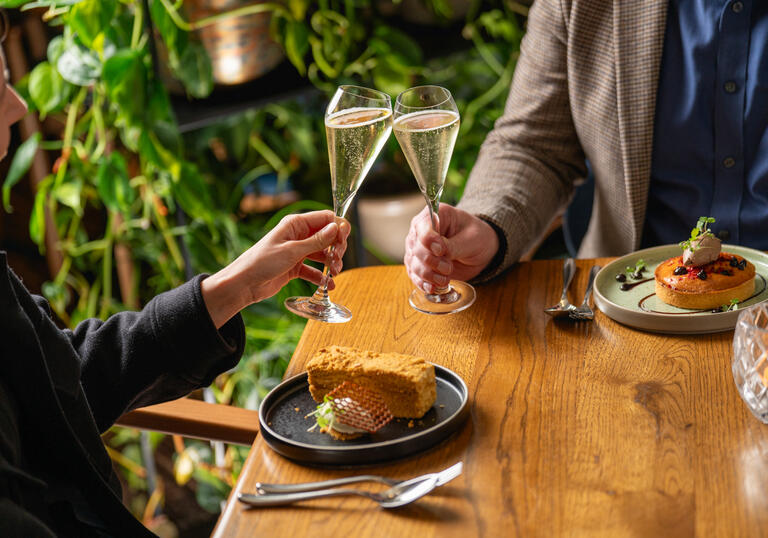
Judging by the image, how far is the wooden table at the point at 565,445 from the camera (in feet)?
2.54

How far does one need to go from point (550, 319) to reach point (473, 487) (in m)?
0.39

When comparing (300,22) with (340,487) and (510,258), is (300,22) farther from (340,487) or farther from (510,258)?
(340,487)

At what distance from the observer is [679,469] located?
823mm

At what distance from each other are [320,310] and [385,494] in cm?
43

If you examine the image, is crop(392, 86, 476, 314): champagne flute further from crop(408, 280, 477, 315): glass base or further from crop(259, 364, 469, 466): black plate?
crop(259, 364, 469, 466): black plate

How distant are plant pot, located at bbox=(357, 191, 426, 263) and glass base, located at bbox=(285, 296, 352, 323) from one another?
1.56 meters

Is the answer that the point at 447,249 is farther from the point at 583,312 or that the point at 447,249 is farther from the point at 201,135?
the point at 201,135

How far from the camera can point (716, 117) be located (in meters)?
1.48

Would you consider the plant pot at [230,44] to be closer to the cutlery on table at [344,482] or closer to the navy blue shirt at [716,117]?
the navy blue shirt at [716,117]

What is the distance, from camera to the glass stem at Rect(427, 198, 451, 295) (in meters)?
1.20

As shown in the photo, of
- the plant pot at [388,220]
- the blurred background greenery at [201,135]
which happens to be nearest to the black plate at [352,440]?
the blurred background greenery at [201,135]

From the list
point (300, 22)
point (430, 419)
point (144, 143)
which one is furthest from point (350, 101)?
point (300, 22)

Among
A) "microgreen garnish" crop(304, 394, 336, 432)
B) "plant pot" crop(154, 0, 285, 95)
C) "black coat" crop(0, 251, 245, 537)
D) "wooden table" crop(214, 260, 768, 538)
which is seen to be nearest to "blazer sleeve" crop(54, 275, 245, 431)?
"black coat" crop(0, 251, 245, 537)

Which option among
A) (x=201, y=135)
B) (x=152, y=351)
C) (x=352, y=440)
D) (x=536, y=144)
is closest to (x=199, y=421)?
(x=152, y=351)
